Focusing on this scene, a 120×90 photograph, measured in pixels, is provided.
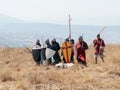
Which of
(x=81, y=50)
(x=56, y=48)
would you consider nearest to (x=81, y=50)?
(x=81, y=50)

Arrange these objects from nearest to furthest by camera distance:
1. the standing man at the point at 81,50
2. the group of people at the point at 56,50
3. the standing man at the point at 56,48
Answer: the standing man at the point at 81,50 < the group of people at the point at 56,50 < the standing man at the point at 56,48

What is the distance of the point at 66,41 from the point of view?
899 inches

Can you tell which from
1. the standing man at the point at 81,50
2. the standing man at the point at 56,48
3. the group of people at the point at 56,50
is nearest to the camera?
the standing man at the point at 81,50

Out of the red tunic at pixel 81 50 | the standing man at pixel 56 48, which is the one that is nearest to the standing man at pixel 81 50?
the red tunic at pixel 81 50

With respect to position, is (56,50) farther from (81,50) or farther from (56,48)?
(81,50)

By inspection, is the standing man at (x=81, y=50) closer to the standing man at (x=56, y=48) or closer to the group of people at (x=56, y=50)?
the group of people at (x=56, y=50)

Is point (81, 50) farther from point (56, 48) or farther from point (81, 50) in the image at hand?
point (56, 48)

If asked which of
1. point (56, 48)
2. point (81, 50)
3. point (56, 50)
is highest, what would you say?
point (81, 50)

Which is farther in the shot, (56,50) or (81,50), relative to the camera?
(56,50)

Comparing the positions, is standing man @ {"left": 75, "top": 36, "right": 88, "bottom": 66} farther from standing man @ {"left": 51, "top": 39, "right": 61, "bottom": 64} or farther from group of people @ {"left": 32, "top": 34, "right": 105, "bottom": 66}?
standing man @ {"left": 51, "top": 39, "right": 61, "bottom": 64}

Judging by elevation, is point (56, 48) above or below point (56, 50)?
above

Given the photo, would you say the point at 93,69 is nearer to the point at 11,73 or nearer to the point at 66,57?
the point at 11,73

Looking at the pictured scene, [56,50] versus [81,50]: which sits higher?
[81,50]

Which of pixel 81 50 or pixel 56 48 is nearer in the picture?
pixel 81 50
